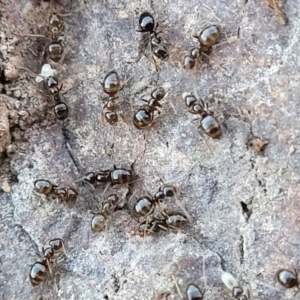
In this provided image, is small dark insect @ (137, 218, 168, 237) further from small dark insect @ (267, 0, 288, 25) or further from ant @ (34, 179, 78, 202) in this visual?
small dark insect @ (267, 0, 288, 25)

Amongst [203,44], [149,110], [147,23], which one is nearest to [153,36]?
[147,23]

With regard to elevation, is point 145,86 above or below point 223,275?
above

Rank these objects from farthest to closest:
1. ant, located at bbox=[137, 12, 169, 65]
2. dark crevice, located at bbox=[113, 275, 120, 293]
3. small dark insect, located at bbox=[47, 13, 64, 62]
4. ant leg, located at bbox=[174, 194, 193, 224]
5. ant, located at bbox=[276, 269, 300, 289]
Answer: small dark insect, located at bbox=[47, 13, 64, 62], ant, located at bbox=[137, 12, 169, 65], ant leg, located at bbox=[174, 194, 193, 224], dark crevice, located at bbox=[113, 275, 120, 293], ant, located at bbox=[276, 269, 300, 289]

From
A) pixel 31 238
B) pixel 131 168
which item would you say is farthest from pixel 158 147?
pixel 31 238

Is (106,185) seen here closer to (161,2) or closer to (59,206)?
(59,206)

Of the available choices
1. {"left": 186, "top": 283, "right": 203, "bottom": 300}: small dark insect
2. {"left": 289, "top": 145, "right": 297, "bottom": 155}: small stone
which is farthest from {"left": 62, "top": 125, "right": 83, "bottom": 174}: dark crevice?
{"left": 289, "top": 145, "right": 297, "bottom": 155}: small stone

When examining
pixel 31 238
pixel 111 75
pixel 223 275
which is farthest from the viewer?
pixel 111 75
